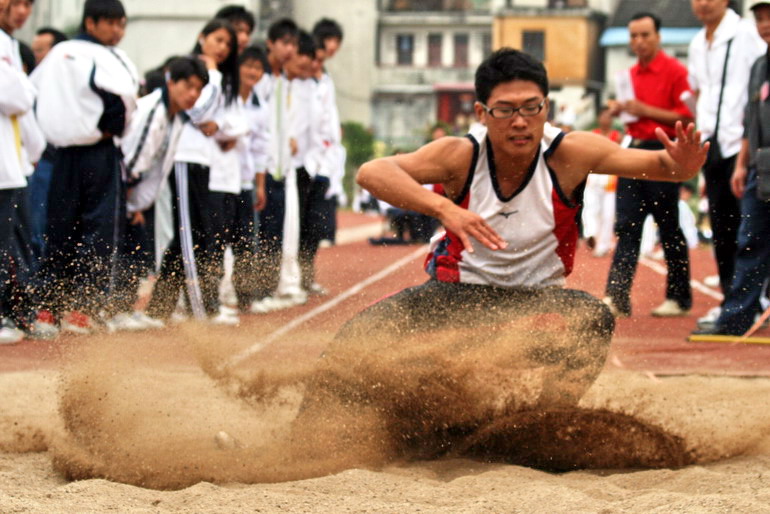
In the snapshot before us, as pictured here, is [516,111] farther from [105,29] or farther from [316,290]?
[316,290]

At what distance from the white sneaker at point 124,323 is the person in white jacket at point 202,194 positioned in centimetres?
57

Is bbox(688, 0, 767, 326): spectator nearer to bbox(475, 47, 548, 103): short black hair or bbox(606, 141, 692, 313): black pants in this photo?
bbox(606, 141, 692, 313): black pants

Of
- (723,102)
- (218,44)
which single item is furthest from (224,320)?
(723,102)

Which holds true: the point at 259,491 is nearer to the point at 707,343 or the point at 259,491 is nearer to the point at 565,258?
the point at 565,258

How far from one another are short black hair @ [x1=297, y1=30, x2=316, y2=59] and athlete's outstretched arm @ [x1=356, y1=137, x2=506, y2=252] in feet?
17.8

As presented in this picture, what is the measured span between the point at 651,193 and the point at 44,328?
174 inches

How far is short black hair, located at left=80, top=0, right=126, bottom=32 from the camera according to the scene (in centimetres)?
754

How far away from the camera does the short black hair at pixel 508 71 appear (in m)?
4.66

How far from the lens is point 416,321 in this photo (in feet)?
15.5

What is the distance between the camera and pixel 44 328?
7.23 metres

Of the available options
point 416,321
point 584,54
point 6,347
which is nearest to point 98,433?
point 416,321

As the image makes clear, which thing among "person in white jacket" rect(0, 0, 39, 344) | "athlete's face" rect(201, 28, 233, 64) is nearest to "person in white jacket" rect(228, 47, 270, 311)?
"athlete's face" rect(201, 28, 233, 64)

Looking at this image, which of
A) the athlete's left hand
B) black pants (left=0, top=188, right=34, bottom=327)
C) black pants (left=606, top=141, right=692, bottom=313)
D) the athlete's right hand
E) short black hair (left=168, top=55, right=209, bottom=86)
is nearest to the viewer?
the athlete's right hand

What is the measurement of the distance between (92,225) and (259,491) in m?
4.18
